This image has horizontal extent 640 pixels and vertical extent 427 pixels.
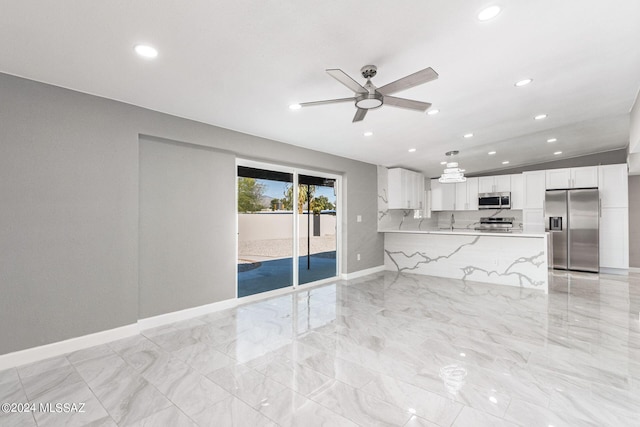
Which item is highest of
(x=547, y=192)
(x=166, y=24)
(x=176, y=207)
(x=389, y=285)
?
(x=166, y=24)

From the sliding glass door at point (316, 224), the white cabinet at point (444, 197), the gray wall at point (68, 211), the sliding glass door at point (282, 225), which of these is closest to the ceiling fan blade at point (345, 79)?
the gray wall at point (68, 211)

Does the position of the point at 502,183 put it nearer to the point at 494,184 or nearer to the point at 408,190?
the point at 494,184

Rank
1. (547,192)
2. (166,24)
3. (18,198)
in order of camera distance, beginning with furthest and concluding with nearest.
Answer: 1. (547,192)
2. (18,198)
3. (166,24)

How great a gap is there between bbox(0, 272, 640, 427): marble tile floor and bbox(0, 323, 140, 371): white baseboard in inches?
3.2

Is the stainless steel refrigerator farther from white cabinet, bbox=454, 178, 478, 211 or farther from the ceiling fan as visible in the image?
the ceiling fan

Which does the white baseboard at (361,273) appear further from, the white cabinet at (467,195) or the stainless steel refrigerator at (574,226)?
the stainless steel refrigerator at (574,226)

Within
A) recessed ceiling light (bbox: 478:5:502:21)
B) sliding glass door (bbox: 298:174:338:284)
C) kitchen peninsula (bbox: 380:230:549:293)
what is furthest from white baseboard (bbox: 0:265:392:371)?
recessed ceiling light (bbox: 478:5:502:21)

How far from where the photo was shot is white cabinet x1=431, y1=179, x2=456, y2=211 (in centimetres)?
849

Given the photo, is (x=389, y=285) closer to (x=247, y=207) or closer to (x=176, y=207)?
(x=247, y=207)

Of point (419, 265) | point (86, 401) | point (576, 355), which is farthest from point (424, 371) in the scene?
point (419, 265)

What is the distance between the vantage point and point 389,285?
536cm

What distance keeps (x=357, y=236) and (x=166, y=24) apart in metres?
4.93

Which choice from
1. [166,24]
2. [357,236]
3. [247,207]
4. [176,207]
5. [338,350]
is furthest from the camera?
[357,236]

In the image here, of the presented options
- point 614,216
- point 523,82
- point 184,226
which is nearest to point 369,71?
point 523,82
